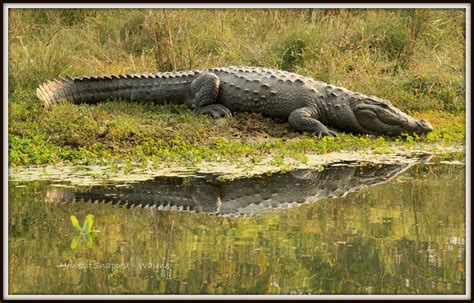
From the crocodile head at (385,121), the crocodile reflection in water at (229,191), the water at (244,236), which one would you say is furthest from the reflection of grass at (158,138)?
the water at (244,236)

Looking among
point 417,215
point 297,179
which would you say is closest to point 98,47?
point 297,179

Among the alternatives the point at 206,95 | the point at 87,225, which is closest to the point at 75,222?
the point at 87,225

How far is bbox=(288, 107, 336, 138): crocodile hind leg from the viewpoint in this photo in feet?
32.4

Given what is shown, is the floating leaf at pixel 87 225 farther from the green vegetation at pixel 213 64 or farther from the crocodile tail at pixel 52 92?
the crocodile tail at pixel 52 92

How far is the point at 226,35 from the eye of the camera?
13.1 metres

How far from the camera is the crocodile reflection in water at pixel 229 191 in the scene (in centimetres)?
668

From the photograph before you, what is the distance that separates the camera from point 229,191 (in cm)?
714

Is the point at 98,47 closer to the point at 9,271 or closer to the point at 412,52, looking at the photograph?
the point at 412,52

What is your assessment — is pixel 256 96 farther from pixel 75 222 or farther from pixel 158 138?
pixel 75 222

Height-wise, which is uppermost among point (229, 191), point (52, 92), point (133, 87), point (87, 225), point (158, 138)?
point (133, 87)

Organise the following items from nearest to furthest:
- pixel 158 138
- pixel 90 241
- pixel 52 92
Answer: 1. pixel 90 241
2. pixel 158 138
3. pixel 52 92

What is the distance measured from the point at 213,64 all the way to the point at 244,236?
6.58 m

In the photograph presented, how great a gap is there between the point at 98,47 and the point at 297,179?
5.86 meters

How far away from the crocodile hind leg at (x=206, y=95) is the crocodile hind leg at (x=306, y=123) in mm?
765
